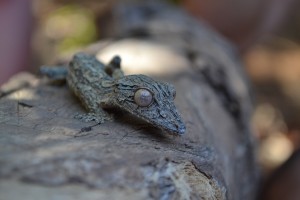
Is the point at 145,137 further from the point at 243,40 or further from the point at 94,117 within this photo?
the point at 243,40

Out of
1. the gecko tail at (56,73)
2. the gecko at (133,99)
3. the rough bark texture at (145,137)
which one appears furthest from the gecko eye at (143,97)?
the gecko tail at (56,73)

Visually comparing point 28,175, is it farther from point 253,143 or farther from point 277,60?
point 277,60

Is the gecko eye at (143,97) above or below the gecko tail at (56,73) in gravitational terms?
above

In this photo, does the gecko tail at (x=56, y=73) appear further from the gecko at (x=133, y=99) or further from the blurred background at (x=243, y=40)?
the blurred background at (x=243, y=40)

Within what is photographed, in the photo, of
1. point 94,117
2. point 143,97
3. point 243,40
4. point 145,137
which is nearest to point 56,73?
point 94,117

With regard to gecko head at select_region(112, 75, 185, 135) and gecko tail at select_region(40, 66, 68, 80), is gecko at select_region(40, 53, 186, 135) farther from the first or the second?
gecko tail at select_region(40, 66, 68, 80)

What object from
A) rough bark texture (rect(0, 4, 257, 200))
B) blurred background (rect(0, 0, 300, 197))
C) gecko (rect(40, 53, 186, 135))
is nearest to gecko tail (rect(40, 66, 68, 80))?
rough bark texture (rect(0, 4, 257, 200))

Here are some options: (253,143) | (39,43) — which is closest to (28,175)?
(253,143)
